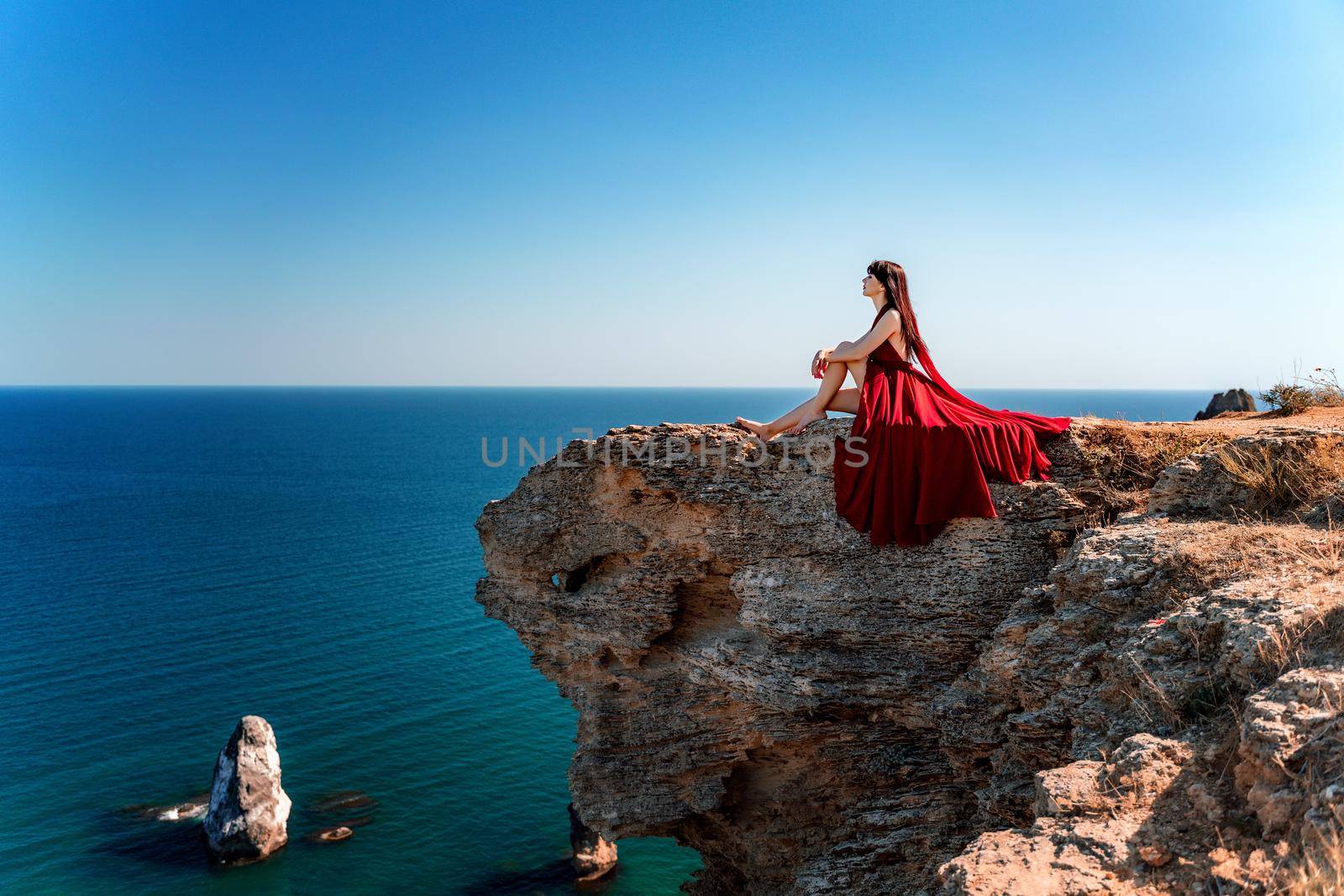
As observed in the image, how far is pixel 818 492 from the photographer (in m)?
11.2

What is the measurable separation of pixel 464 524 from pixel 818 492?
175 ft

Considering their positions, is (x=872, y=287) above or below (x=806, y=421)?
above

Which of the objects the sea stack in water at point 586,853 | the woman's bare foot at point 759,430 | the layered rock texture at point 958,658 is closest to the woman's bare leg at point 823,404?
the woman's bare foot at point 759,430

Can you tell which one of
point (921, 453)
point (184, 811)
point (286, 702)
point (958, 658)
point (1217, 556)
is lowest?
point (184, 811)

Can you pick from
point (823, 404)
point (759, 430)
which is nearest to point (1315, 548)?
point (823, 404)

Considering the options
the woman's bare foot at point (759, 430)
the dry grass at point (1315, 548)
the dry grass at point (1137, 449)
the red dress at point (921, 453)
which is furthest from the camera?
the woman's bare foot at point (759, 430)

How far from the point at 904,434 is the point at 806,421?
1535 mm

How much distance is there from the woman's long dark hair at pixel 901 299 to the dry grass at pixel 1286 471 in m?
3.81

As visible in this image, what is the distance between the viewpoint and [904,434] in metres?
10.1

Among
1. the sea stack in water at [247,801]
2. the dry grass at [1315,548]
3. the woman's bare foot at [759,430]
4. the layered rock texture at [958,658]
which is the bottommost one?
the sea stack in water at [247,801]

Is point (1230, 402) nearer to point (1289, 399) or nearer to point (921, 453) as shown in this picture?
point (1289, 399)

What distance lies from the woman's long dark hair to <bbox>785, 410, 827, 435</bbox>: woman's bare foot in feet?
4.62

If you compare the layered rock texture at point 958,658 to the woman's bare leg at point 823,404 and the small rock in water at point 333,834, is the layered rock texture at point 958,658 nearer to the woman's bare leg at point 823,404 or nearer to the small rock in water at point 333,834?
the woman's bare leg at point 823,404

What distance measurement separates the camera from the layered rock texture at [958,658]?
533cm
